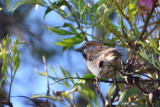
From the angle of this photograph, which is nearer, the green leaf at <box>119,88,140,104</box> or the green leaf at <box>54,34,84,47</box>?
the green leaf at <box>119,88,140,104</box>

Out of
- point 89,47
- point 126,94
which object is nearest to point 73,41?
point 89,47

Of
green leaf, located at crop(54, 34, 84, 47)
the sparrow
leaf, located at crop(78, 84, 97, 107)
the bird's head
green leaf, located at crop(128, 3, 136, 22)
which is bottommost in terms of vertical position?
leaf, located at crop(78, 84, 97, 107)

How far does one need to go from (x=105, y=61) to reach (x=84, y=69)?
121 centimetres

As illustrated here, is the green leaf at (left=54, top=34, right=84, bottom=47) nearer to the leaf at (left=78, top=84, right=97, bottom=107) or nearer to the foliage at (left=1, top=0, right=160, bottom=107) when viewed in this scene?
the foliage at (left=1, top=0, right=160, bottom=107)

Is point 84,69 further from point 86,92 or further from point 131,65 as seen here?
point 131,65

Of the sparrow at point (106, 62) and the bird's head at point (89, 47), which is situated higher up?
the bird's head at point (89, 47)

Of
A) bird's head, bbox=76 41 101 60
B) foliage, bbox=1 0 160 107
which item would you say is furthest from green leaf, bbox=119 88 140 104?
bird's head, bbox=76 41 101 60

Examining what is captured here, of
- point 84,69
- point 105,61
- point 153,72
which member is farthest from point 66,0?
point 84,69

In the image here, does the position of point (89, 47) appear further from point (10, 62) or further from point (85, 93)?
point (10, 62)

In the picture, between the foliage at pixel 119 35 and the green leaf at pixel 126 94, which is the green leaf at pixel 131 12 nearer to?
the foliage at pixel 119 35

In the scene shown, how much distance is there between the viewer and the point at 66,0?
78 cm

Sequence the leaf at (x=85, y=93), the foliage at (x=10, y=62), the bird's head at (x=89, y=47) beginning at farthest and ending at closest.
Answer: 1. the bird's head at (x=89, y=47)
2. the leaf at (x=85, y=93)
3. the foliage at (x=10, y=62)

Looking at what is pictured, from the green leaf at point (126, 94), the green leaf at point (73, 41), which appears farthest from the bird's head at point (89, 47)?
the green leaf at point (126, 94)

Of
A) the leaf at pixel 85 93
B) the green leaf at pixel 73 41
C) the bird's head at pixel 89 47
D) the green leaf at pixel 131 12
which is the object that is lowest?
the leaf at pixel 85 93
